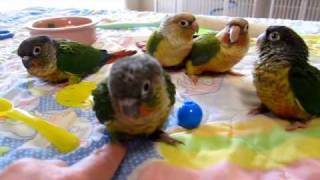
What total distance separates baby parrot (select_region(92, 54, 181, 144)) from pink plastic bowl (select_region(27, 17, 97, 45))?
0.45 meters

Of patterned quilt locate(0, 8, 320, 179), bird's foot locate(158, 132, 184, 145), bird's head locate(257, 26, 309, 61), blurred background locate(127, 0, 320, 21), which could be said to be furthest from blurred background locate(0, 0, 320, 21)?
bird's foot locate(158, 132, 184, 145)

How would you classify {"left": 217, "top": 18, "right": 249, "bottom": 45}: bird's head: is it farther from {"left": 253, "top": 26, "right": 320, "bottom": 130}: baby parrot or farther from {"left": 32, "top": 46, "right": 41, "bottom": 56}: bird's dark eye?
{"left": 32, "top": 46, "right": 41, "bottom": 56}: bird's dark eye

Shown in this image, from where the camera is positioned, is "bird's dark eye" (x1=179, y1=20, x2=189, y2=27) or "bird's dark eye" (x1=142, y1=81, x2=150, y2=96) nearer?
"bird's dark eye" (x1=142, y1=81, x2=150, y2=96)

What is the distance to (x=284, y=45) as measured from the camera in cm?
56

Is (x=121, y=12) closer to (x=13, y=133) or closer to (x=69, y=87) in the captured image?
(x=69, y=87)

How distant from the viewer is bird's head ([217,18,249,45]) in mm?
682

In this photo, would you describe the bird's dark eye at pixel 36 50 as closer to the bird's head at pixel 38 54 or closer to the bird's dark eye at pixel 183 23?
the bird's head at pixel 38 54

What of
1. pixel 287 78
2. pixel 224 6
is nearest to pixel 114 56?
pixel 287 78

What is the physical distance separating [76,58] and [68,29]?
20 cm

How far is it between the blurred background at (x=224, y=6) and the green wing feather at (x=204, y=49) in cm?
117

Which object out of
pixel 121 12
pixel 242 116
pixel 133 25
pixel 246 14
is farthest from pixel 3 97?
pixel 246 14

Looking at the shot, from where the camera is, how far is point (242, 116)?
0.60 meters

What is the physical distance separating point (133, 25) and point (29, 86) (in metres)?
0.55

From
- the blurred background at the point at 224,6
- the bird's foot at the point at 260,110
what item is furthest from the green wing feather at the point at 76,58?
the blurred background at the point at 224,6
